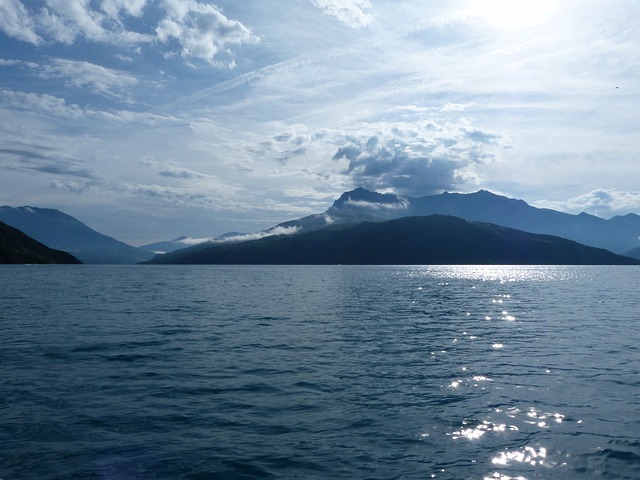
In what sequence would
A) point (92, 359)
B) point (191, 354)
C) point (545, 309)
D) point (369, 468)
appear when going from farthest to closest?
point (545, 309) → point (191, 354) → point (92, 359) → point (369, 468)

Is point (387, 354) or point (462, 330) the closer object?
point (387, 354)

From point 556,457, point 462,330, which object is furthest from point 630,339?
point 556,457

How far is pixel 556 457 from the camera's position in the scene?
2142 cm

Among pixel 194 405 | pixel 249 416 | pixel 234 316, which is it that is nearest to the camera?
pixel 249 416

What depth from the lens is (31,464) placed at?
20516 mm

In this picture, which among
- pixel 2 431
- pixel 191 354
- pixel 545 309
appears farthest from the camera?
pixel 545 309

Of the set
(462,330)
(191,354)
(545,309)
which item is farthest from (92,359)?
(545,309)

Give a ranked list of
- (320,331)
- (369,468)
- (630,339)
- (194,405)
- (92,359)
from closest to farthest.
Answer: (369,468) → (194,405) → (92,359) → (630,339) → (320,331)

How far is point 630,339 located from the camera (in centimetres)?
5306

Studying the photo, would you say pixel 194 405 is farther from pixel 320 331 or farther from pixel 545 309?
pixel 545 309

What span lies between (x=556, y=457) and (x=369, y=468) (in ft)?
26.9

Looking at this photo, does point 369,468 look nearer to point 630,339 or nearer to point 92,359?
point 92,359

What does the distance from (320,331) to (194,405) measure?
30.9 meters

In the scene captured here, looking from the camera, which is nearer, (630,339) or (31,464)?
(31,464)
